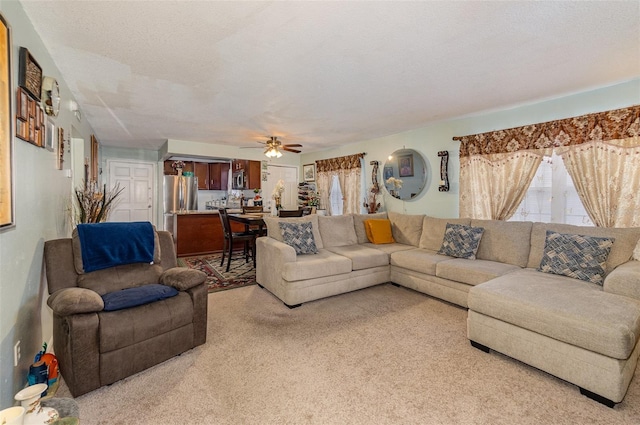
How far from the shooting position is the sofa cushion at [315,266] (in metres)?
3.13

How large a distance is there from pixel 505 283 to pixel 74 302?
3.14 meters

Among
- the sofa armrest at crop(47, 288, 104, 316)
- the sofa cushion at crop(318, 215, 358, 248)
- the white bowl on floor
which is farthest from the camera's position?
the sofa cushion at crop(318, 215, 358, 248)

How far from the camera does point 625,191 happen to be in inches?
111

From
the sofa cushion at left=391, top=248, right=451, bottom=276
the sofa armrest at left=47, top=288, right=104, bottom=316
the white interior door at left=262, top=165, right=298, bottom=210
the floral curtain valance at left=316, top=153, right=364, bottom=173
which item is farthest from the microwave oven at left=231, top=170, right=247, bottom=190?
the sofa armrest at left=47, top=288, right=104, bottom=316

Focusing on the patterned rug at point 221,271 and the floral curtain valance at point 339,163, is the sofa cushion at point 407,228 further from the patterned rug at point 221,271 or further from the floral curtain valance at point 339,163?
the patterned rug at point 221,271

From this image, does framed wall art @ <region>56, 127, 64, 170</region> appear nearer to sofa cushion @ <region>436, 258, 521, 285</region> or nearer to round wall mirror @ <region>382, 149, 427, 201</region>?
sofa cushion @ <region>436, 258, 521, 285</region>

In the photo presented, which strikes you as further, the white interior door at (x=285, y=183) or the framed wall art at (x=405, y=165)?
the white interior door at (x=285, y=183)

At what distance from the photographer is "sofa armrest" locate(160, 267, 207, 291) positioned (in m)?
2.25

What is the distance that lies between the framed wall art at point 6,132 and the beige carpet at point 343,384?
47.6 inches

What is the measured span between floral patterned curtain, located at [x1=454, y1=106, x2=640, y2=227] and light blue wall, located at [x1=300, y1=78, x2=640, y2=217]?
0.14 meters

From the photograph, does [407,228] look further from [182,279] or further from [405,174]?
[182,279]

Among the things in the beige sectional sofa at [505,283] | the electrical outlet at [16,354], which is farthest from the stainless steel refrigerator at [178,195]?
the electrical outlet at [16,354]

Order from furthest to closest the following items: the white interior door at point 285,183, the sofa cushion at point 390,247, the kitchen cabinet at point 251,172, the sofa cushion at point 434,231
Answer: the white interior door at point 285,183
the kitchen cabinet at point 251,172
the sofa cushion at point 390,247
the sofa cushion at point 434,231

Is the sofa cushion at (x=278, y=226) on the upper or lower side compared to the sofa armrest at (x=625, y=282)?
upper
